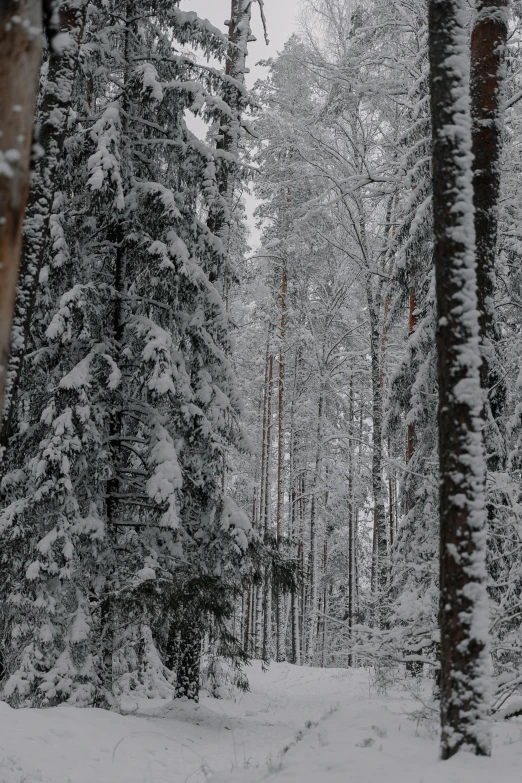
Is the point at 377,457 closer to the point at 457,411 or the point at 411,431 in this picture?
the point at 411,431

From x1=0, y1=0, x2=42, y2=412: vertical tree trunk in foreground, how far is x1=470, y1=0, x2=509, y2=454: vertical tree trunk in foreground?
5.47 m

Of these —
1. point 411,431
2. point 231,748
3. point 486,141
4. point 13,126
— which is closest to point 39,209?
point 486,141

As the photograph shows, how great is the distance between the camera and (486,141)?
6613mm

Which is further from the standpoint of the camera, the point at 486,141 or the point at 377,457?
the point at 377,457

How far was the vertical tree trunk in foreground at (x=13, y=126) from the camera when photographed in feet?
4.82

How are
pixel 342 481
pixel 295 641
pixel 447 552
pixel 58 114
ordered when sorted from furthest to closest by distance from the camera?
Answer: 1. pixel 342 481
2. pixel 295 641
3. pixel 58 114
4. pixel 447 552

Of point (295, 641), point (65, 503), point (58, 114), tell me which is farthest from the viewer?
point (295, 641)

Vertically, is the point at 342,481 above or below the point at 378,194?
below

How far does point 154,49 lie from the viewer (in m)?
10.2

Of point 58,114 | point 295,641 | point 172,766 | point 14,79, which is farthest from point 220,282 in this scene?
point 295,641

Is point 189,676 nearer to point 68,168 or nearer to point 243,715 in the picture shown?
point 243,715

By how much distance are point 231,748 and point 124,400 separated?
469 centimetres

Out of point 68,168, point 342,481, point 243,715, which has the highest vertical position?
point 68,168

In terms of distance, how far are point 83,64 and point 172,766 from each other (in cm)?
908
